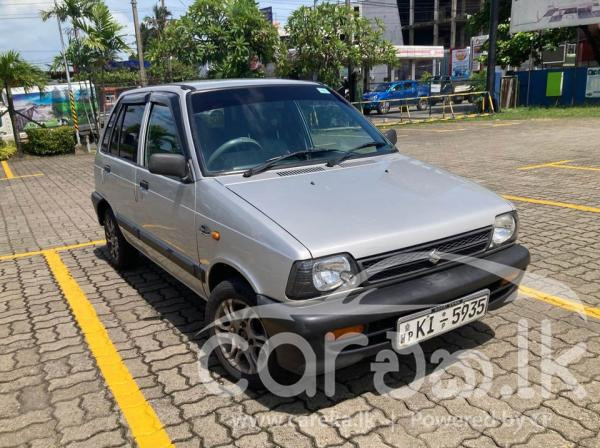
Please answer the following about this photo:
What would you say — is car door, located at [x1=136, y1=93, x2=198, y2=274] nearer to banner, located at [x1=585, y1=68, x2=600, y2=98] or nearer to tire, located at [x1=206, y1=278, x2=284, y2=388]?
tire, located at [x1=206, y1=278, x2=284, y2=388]

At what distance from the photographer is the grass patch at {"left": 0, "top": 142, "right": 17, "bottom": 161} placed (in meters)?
16.9

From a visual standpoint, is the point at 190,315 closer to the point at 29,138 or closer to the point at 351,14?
the point at 29,138

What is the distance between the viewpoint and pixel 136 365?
11.1ft

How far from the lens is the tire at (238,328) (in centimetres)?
282

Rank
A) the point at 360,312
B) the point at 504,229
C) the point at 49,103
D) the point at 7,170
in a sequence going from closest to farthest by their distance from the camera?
1. the point at 360,312
2. the point at 504,229
3. the point at 7,170
4. the point at 49,103

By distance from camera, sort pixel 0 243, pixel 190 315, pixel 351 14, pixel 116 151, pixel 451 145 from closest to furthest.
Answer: pixel 190 315 → pixel 116 151 → pixel 0 243 → pixel 451 145 → pixel 351 14

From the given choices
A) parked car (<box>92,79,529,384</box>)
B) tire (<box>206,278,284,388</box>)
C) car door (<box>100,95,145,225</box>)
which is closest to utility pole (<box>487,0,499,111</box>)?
parked car (<box>92,79,529,384</box>)

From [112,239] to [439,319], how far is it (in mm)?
3731

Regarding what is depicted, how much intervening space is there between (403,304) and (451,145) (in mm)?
12591

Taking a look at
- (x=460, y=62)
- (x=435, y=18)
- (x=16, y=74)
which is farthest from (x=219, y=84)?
(x=435, y=18)

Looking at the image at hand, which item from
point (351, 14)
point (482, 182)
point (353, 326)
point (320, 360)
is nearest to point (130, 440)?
point (320, 360)

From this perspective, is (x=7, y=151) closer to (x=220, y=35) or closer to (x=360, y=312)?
(x=220, y=35)

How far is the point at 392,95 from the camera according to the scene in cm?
2980

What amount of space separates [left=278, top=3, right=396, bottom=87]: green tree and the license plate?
18788mm
